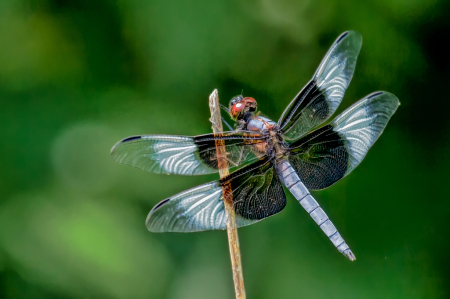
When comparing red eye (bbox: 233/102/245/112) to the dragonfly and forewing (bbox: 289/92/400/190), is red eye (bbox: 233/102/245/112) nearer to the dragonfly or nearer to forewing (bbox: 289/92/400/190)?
the dragonfly

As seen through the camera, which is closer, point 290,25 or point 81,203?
point 81,203

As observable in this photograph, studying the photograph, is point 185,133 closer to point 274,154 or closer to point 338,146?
point 274,154

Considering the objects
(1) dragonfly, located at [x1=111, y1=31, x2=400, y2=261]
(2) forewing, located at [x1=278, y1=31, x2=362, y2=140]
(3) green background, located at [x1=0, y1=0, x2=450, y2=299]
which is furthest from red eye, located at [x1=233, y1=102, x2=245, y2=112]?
(3) green background, located at [x1=0, y1=0, x2=450, y2=299]

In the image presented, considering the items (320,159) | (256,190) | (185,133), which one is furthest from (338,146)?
(185,133)

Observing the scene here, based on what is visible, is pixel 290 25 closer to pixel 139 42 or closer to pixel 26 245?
pixel 139 42

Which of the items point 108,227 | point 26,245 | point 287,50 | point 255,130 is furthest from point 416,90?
point 26,245
